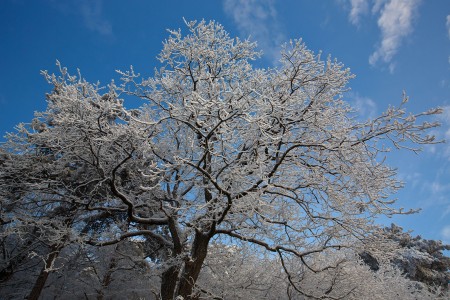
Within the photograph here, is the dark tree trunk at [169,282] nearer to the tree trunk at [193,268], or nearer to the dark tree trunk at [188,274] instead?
the dark tree trunk at [188,274]

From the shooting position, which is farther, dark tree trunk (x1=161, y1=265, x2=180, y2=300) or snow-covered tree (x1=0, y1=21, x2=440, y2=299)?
dark tree trunk (x1=161, y1=265, x2=180, y2=300)

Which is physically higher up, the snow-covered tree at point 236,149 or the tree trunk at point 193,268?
the snow-covered tree at point 236,149

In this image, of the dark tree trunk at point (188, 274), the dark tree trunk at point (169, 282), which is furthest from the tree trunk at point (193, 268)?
the dark tree trunk at point (169, 282)

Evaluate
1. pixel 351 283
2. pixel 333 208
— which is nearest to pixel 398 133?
pixel 333 208

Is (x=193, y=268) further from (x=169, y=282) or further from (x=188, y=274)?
(x=169, y=282)

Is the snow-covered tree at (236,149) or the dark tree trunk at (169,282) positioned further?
the dark tree trunk at (169,282)

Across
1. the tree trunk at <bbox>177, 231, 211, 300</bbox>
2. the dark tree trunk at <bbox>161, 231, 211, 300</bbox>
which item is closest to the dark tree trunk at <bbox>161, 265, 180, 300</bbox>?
the dark tree trunk at <bbox>161, 231, 211, 300</bbox>

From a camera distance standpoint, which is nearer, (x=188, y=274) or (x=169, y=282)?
(x=188, y=274)

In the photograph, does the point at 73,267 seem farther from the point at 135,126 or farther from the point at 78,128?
the point at 135,126

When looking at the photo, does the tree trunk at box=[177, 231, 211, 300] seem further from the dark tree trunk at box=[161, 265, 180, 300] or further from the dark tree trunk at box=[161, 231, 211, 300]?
the dark tree trunk at box=[161, 265, 180, 300]

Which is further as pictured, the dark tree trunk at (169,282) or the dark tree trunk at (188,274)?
the dark tree trunk at (169,282)

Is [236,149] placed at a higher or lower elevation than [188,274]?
higher

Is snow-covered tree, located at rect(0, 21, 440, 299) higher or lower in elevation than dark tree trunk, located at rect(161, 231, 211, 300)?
higher

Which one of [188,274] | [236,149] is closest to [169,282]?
[188,274]
